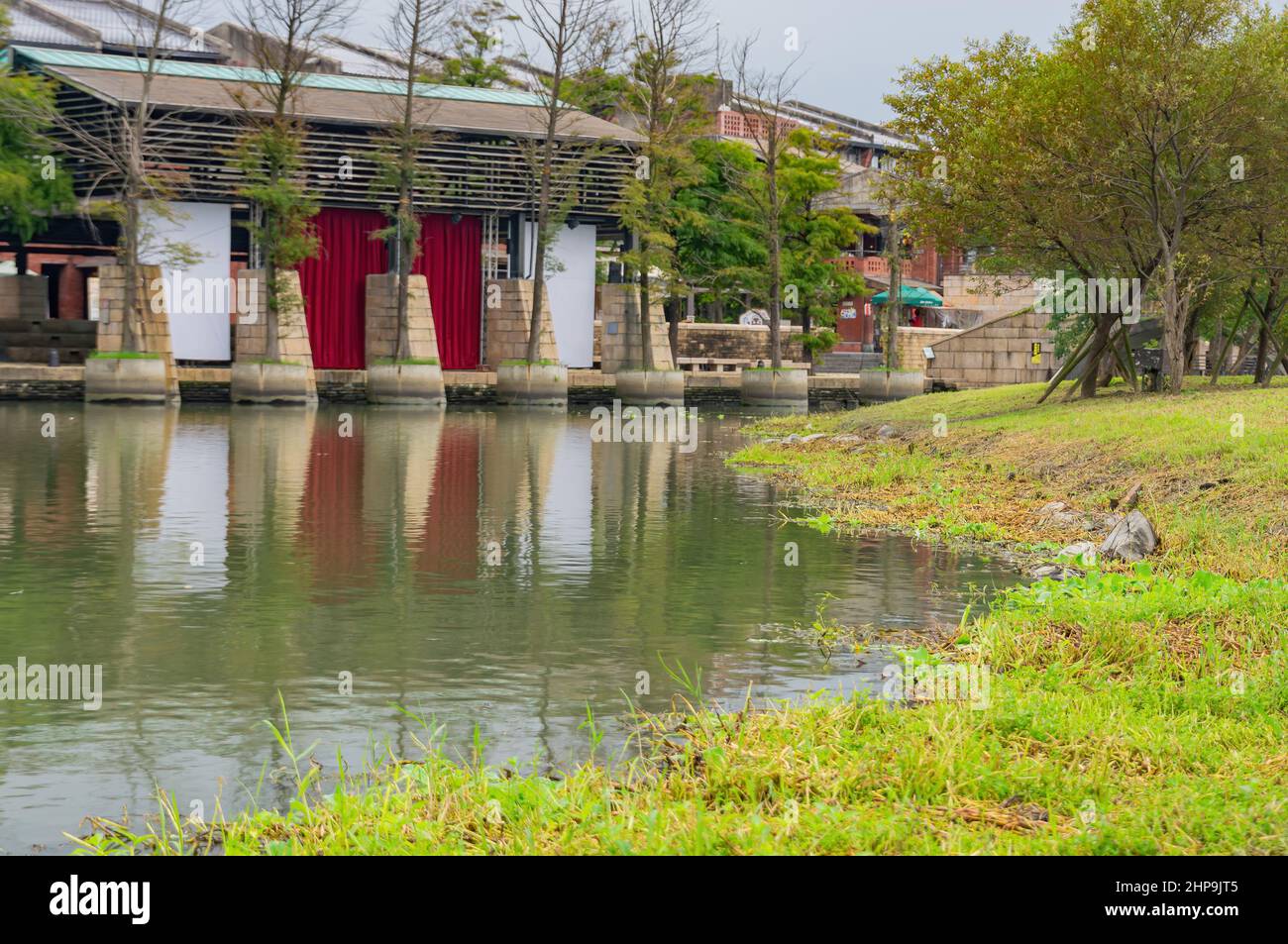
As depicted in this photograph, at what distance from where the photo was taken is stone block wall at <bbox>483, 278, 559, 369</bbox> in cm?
6144

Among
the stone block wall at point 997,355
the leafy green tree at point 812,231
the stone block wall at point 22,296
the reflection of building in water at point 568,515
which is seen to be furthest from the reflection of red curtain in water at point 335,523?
the leafy green tree at point 812,231

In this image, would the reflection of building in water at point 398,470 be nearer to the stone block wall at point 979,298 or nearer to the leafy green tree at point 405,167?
the leafy green tree at point 405,167

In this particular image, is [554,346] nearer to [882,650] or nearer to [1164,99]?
[1164,99]

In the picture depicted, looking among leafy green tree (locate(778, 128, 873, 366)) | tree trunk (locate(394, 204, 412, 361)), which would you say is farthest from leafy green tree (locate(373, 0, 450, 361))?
leafy green tree (locate(778, 128, 873, 366))

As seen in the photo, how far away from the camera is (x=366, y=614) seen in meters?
14.4

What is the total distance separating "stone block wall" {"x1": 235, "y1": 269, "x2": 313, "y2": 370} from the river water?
26057 millimetres

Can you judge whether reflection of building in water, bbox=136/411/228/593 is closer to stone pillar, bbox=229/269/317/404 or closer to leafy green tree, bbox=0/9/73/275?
stone pillar, bbox=229/269/317/404

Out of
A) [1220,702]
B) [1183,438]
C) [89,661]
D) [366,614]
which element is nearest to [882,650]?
[1220,702]

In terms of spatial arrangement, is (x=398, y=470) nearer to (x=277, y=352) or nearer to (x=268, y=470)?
(x=268, y=470)

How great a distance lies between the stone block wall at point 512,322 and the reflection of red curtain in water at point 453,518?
2402cm

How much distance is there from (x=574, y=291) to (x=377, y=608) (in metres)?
52.1

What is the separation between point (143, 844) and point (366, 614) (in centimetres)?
682

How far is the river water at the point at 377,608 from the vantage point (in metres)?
9.70

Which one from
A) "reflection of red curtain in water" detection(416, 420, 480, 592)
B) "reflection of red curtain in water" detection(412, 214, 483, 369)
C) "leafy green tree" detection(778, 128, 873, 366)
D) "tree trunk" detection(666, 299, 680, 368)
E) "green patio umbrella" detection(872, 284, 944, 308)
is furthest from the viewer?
"green patio umbrella" detection(872, 284, 944, 308)
